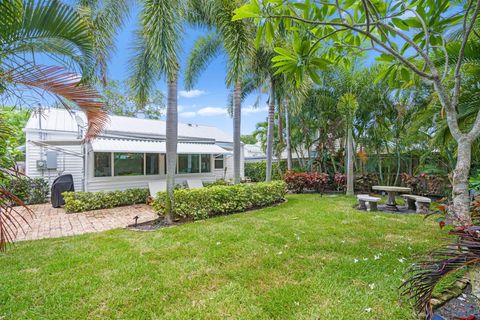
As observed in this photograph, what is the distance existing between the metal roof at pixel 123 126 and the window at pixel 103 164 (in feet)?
4.22

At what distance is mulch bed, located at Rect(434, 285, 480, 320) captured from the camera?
10.3 feet

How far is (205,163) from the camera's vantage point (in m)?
19.1

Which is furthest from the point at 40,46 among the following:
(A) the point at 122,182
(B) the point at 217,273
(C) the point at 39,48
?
(A) the point at 122,182

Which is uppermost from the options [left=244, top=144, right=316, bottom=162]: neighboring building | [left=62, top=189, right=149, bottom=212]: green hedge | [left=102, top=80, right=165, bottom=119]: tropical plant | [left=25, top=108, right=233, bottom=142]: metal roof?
[left=102, top=80, right=165, bottom=119]: tropical plant

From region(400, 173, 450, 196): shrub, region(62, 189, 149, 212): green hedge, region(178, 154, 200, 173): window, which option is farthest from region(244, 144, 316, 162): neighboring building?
region(62, 189, 149, 212): green hedge

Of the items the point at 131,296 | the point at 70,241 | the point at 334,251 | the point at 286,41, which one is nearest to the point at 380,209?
the point at 334,251

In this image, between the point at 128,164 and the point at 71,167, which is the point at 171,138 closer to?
the point at 128,164

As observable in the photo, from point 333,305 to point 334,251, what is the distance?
2.33 m

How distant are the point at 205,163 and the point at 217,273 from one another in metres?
14.6

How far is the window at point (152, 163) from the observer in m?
15.9

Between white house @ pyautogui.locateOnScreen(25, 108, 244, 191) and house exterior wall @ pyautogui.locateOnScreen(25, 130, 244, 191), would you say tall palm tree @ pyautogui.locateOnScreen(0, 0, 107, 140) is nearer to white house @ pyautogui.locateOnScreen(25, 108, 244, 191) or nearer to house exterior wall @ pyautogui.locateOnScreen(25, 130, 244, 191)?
white house @ pyautogui.locateOnScreen(25, 108, 244, 191)

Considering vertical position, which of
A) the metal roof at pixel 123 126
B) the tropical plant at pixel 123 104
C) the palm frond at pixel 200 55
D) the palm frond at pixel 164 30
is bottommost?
the metal roof at pixel 123 126

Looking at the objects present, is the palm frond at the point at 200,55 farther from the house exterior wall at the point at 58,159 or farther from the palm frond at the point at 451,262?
the palm frond at the point at 451,262

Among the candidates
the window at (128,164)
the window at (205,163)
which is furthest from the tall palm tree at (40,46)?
the window at (205,163)
